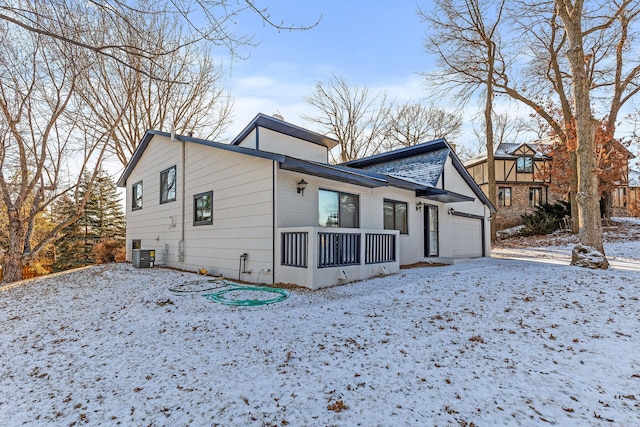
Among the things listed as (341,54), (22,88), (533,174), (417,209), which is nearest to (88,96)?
(22,88)

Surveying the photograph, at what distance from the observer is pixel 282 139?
11.5 metres

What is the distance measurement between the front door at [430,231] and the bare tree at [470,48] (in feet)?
22.9

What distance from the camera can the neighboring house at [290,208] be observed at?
666 cm

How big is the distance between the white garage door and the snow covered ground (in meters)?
6.87

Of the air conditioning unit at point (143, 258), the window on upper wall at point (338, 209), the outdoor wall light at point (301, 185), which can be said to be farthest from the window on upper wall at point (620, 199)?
the air conditioning unit at point (143, 258)

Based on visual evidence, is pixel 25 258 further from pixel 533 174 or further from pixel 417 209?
pixel 533 174

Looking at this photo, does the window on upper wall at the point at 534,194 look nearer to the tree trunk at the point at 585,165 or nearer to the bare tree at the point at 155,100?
the tree trunk at the point at 585,165

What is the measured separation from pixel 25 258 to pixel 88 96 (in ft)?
22.9

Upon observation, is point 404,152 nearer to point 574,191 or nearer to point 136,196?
point 574,191

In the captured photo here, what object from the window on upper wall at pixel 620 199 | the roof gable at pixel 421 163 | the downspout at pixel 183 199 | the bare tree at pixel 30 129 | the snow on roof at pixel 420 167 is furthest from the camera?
the window on upper wall at pixel 620 199

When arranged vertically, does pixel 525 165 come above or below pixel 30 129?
above

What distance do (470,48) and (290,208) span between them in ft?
51.8

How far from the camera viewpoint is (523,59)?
17219mm

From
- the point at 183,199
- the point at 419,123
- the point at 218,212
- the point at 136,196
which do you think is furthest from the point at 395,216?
the point at 419,123
